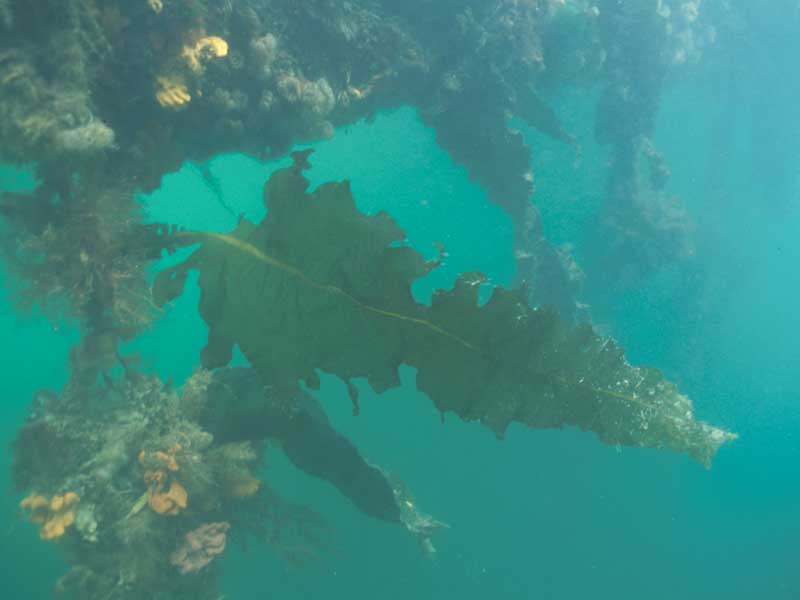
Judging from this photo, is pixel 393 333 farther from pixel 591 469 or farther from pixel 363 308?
pixel 591 469

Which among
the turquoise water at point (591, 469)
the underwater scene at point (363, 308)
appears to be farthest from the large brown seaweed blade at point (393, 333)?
the turquoise water at point (591, 469)

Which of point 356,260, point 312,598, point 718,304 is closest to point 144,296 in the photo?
point 356,260

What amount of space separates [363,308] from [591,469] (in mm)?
19516

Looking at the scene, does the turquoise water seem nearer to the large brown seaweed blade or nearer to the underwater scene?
the underwater scene

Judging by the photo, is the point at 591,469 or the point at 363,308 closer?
the point at 363,308

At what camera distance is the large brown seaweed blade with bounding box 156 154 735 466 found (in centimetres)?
206

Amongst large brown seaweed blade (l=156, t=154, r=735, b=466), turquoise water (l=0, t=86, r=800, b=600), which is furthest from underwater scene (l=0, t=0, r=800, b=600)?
turquoise water (l=0, t=86, r=800, b=600)

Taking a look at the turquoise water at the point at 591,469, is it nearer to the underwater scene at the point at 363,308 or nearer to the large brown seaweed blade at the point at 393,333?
the underwater scene at the point at 363,308

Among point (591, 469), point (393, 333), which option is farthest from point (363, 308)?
point (591, 469)

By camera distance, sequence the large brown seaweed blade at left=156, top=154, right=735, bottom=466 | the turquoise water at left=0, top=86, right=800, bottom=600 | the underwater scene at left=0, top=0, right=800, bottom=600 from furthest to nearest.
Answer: the turquoise water at left=0, top=86, right=800, bottom=600, the underwater scene at left=0, top=0, right=800, bottom=600, the large brown seaweed blade at left=156, top=154, right=735, bottom=466

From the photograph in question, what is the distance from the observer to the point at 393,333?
229 centimetres

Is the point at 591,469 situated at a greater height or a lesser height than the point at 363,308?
greater

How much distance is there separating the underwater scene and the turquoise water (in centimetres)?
14

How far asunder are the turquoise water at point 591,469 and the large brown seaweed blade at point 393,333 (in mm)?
8326
